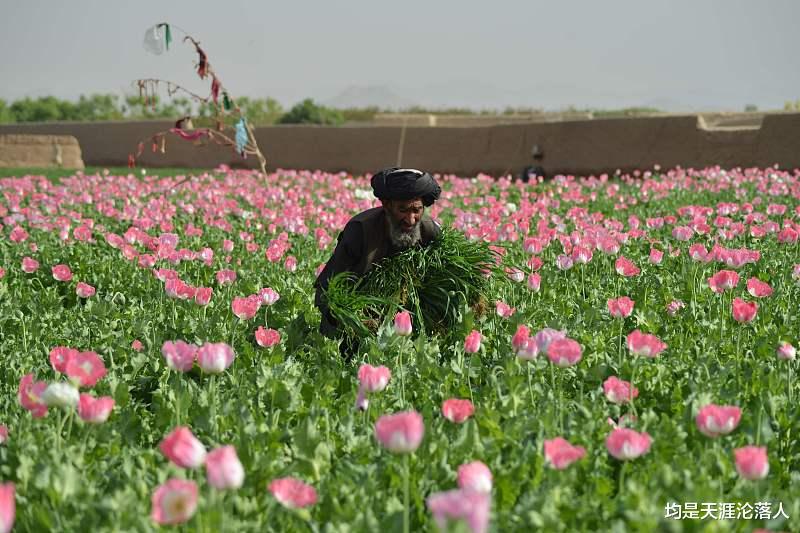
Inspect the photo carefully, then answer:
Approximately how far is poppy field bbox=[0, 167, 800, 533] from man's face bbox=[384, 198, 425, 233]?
1.31 ft

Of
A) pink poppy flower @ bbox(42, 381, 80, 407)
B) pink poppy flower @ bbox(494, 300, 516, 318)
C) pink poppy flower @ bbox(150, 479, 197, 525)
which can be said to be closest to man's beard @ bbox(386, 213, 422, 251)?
pink poppy flower @ bbox(494, 300, 516, 318)

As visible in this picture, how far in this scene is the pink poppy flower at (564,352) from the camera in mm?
2762

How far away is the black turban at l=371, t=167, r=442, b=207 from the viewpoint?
3.79 m

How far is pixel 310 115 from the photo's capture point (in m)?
40.5

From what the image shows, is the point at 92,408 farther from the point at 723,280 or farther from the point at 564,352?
the point at 723,280

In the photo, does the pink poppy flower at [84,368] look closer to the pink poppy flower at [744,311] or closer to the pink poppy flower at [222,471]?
the pink poppy flower at [222,471]

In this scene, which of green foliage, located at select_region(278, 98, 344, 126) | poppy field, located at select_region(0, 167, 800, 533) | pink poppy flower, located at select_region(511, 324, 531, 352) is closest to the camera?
poppy field, located at select_region(0, 167, 800, 533)

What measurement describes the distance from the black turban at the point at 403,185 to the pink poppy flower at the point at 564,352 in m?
1.18

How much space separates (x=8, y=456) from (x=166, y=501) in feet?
3.39

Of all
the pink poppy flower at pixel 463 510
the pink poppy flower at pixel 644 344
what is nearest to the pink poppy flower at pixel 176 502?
the pink poppy flower at pixel 463 510

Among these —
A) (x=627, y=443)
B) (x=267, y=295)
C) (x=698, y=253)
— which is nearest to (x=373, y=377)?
(x=627, y=443)

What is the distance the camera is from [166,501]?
1.82 metres

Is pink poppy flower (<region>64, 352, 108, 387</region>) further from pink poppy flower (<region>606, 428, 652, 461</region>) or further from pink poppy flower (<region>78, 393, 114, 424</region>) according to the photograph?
pink poppy flower (<region>606, 428, 652, 461</region>)

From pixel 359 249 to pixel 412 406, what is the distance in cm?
106
